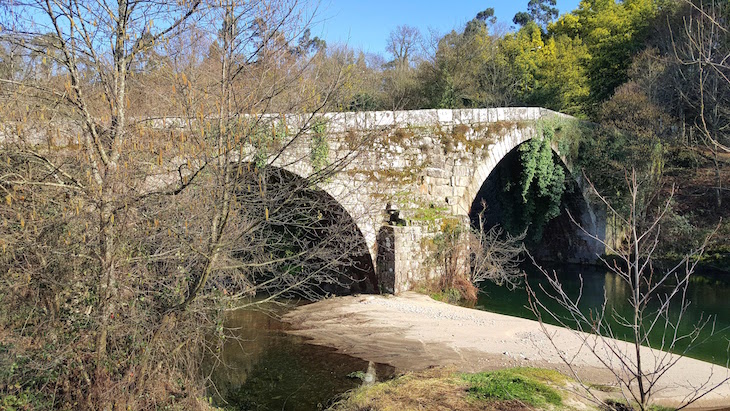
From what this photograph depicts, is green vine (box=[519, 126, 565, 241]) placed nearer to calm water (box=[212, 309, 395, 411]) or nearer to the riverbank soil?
the riverbank soil

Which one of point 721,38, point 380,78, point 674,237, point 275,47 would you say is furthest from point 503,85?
point 275,47

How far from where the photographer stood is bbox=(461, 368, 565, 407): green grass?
555 cm

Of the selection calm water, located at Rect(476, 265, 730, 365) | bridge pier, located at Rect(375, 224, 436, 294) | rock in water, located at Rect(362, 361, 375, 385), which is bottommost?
calm water, located at Rect(476, 265, 730, 365)

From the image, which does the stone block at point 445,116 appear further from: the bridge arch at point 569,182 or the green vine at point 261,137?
the green vine at point 261,137

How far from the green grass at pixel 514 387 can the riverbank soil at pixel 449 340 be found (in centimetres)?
45

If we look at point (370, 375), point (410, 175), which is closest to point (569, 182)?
point (410, 175)

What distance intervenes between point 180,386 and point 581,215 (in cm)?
1588

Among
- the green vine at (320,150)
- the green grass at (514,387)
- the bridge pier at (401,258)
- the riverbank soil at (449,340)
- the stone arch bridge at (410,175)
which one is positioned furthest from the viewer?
the bridge pier at (401,258)

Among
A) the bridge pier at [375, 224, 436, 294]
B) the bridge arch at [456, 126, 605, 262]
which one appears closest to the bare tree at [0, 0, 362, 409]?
the bridge pier at [375, 224, 436, 294]

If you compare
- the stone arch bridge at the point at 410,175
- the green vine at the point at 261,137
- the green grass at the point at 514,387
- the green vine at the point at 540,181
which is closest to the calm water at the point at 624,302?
the green vine at the point at 540,181

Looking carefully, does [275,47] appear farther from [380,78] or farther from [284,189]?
[380,78]

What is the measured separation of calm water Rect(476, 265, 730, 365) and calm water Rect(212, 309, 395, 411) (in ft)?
10.3

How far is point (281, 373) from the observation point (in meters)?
7.02

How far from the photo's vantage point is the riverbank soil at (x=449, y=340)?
6594mm
